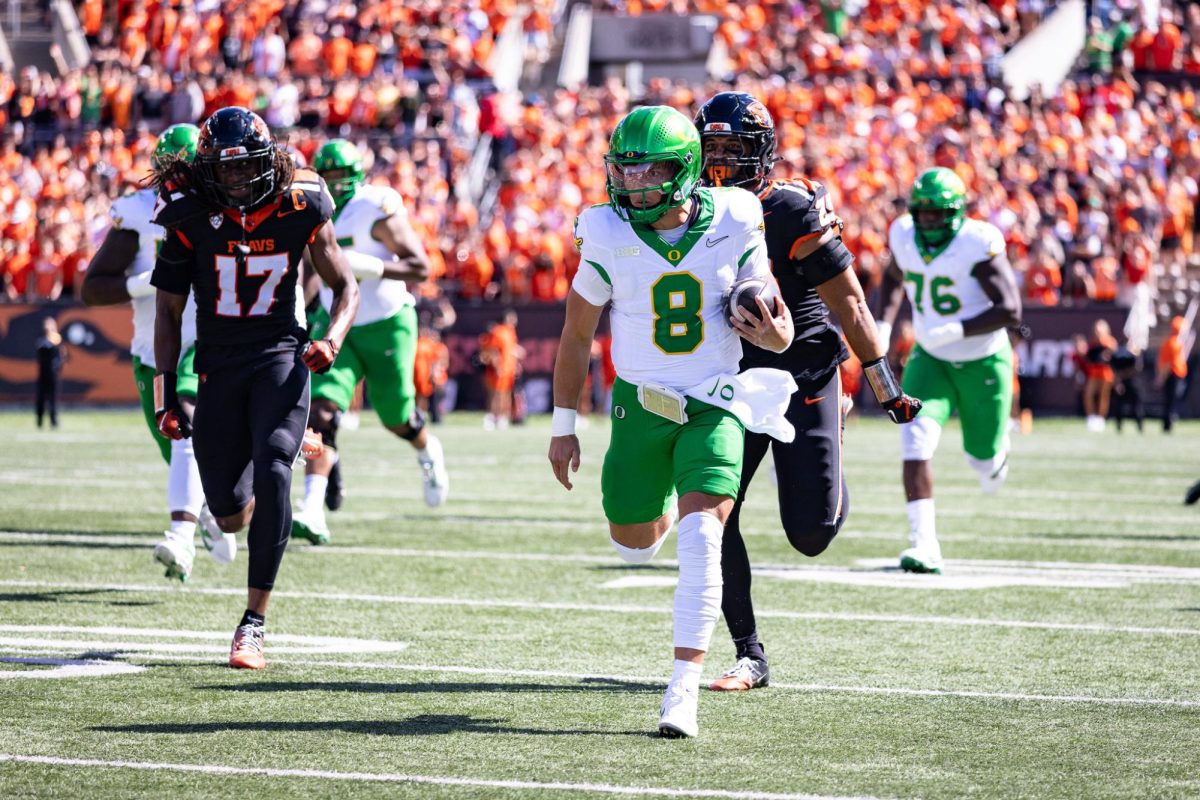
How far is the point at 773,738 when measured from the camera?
4785 mm

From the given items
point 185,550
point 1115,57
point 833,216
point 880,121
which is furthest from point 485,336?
point 833,216

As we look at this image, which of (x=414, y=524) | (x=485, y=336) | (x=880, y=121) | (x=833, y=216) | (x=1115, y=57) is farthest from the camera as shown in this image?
(x=1115, y=57)

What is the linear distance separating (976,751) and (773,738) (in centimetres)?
51

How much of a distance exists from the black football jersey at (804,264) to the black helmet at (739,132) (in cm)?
9

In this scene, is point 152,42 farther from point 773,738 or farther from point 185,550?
point 773,738

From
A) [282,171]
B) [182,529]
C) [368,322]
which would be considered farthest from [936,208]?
[282,171]

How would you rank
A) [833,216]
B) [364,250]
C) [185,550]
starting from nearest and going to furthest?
[833,216] → [185,550] → [364,250]

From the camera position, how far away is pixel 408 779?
4.25m

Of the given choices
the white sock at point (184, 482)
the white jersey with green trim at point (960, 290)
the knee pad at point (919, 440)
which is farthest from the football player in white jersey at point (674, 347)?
the white jersey with green trim at point (960, 290)

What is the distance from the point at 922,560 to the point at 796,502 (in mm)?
3011

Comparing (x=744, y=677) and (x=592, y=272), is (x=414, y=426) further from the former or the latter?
(x=592, y=272)

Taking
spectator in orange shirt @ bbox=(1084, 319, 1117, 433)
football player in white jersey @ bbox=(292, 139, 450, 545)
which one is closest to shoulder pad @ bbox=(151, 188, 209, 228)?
football player in white jersey @ bbox=(292, 139, 450, 545)

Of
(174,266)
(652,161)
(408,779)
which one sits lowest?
(408,779)

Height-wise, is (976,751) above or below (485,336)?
above
